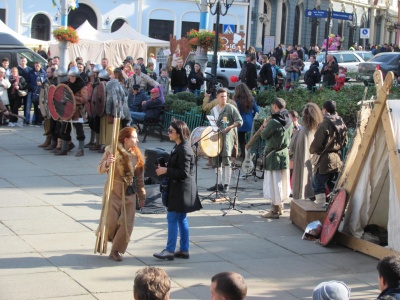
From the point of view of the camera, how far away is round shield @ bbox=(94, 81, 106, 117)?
15477 millimetres

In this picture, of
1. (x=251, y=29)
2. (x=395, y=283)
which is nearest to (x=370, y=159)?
(x=395, y=283)

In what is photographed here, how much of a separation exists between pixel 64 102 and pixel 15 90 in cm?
445

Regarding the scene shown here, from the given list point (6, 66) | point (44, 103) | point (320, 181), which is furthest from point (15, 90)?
point (320, 181)

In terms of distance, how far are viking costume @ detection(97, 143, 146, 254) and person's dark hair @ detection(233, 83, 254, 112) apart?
530cm

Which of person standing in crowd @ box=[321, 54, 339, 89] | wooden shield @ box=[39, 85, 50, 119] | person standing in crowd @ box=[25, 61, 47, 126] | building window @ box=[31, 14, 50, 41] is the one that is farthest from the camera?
building window @ box=[31, 14, 50, 41]

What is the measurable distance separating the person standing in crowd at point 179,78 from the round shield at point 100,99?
27.1 feet

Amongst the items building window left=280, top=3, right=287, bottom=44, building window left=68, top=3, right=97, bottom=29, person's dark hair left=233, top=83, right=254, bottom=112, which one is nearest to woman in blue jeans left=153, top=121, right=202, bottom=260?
person's dark hair left=233, top=83, right=254, bottom=112

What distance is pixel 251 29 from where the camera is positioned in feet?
181

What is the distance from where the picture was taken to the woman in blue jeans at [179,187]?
28.5ft

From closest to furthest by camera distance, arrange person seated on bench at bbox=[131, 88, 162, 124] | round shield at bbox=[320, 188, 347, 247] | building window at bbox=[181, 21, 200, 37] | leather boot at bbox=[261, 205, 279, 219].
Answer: round shield at bbox=[320, 188, 347, 247], leather boot at bbox=[261, 205, 279, 219], person seated on bench at bbox=[131, 88, 162, 124], building window at bbox=[181, 21, 200, 37]

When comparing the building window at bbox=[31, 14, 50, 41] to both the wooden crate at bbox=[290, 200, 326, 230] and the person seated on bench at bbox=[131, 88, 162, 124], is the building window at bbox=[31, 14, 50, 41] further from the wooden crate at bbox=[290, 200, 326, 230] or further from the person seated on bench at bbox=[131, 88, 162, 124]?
the wooden crate at bbox=[290, 200, 326, 230]

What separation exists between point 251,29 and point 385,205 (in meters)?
46.0

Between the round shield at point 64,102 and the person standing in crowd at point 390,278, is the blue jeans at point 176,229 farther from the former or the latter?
the round shield at point 64,102

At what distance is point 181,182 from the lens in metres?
8.76
